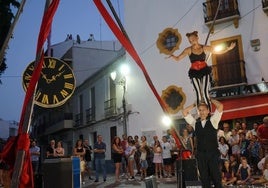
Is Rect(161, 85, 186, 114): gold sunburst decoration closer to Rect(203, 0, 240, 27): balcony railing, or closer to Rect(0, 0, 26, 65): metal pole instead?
Rect(203, 0, 240, 27): balcony railing

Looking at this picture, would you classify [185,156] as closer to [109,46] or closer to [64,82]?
[64,82]

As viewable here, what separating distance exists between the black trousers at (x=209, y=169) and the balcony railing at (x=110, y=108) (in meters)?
15.7

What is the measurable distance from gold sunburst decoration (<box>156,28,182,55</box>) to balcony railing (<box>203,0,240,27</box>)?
59.4 inches

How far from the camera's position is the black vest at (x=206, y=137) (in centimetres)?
494

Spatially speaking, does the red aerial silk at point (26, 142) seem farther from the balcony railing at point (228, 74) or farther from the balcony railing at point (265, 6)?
the balcony railing at point (265, 6)

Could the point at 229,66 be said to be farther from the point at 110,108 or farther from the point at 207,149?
the point at 207,149

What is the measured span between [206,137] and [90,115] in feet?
66.3

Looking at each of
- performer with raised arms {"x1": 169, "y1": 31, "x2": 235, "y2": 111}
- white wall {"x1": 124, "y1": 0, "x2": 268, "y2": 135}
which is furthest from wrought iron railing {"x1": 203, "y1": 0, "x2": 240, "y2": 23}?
performer with raised arms {"x1": 169, "y1": 31, "x2": 235, "y2": 111}

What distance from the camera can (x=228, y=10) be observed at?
15.2 metres

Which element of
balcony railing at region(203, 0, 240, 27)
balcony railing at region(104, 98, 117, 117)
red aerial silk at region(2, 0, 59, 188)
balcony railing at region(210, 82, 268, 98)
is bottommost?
red aerial silk at region(2, 0, 59, 188)

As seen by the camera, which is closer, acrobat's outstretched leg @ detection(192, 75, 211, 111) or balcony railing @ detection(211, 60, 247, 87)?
acrobat's outstretched leg @ detection(192, 75, 211, 111)

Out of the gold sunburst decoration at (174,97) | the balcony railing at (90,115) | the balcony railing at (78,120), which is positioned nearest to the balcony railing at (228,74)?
the gold sunburst decoration at (174,97)

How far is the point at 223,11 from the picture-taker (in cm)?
1539

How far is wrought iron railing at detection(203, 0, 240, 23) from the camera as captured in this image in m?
15.1
